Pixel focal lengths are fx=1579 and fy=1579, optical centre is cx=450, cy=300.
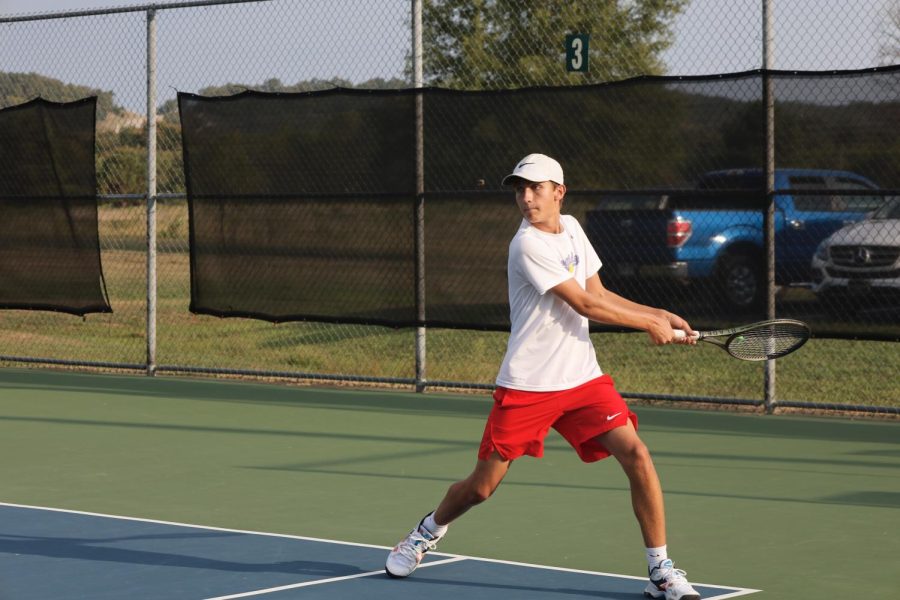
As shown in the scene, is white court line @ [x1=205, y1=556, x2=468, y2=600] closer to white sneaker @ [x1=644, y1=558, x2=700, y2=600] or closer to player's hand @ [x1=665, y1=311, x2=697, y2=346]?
white sneaker @ [x1=644, y1=558, x2=700, y2=600]

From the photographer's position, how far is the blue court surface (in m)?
6.27

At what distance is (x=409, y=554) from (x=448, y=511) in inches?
9.4

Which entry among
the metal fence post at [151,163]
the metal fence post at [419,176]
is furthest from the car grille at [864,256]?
the metal fence post at [151,163]

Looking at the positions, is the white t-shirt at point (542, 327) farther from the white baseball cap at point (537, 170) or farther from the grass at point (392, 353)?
the grass at point (392, 353)

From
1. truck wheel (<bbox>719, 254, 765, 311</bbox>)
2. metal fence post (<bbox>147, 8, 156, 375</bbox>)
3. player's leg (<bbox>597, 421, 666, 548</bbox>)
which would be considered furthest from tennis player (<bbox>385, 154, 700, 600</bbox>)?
metal fence post (<bbox>147, 8, 156, 375</bbox>)

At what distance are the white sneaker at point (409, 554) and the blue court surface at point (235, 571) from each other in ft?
0.15

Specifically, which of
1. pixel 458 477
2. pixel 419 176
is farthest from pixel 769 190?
pixel 458 477

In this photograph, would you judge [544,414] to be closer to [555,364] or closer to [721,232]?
[555,364]

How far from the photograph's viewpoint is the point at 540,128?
1185 cm

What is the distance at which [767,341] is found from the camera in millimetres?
6723

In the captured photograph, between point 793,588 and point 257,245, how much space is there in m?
7.85

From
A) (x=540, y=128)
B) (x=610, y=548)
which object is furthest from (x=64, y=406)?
(x=610, y=548)

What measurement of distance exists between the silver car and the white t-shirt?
4560mm

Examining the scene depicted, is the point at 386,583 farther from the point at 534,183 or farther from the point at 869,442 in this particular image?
the point at 869,442
